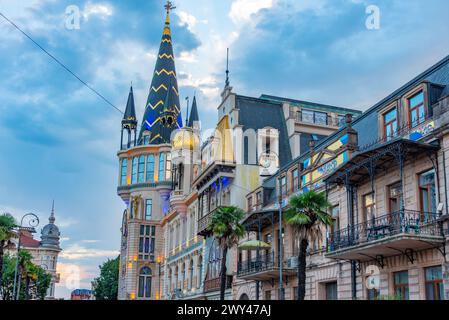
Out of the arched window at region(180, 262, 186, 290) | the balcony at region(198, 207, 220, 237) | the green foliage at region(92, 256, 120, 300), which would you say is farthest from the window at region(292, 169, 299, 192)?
the green foliage at region(92, 256, 120, 300)

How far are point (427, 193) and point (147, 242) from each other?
5962 cm

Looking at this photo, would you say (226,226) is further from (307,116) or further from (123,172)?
(123,172)

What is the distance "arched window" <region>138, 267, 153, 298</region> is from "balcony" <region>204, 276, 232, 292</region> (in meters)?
28.4

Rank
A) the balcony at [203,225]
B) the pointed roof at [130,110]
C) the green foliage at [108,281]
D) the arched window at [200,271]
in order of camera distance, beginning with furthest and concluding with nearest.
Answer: the green foliage at [108,281]
the pointed roof at [130,110]
the arched window at [200,271]
the balcony at [203,225]

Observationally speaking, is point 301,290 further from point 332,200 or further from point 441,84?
point 441,84

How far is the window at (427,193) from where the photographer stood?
23.5 metres

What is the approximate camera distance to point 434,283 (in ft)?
75.1

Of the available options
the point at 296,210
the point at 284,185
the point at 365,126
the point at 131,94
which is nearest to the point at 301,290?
the point at 296,210

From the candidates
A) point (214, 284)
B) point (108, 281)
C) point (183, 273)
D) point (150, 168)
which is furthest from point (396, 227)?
point (108, 281)

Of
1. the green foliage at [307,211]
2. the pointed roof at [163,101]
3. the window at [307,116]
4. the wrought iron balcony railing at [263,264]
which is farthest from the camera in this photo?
the pointed roof at [163,101]

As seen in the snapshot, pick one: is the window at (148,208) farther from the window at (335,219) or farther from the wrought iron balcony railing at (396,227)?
the wrought iron balcony railing at (396,227)

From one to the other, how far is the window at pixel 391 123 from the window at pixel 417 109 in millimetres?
1190

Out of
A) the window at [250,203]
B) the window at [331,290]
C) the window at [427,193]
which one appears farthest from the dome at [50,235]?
the window at [427,193]

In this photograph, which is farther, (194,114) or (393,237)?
(194,114)
